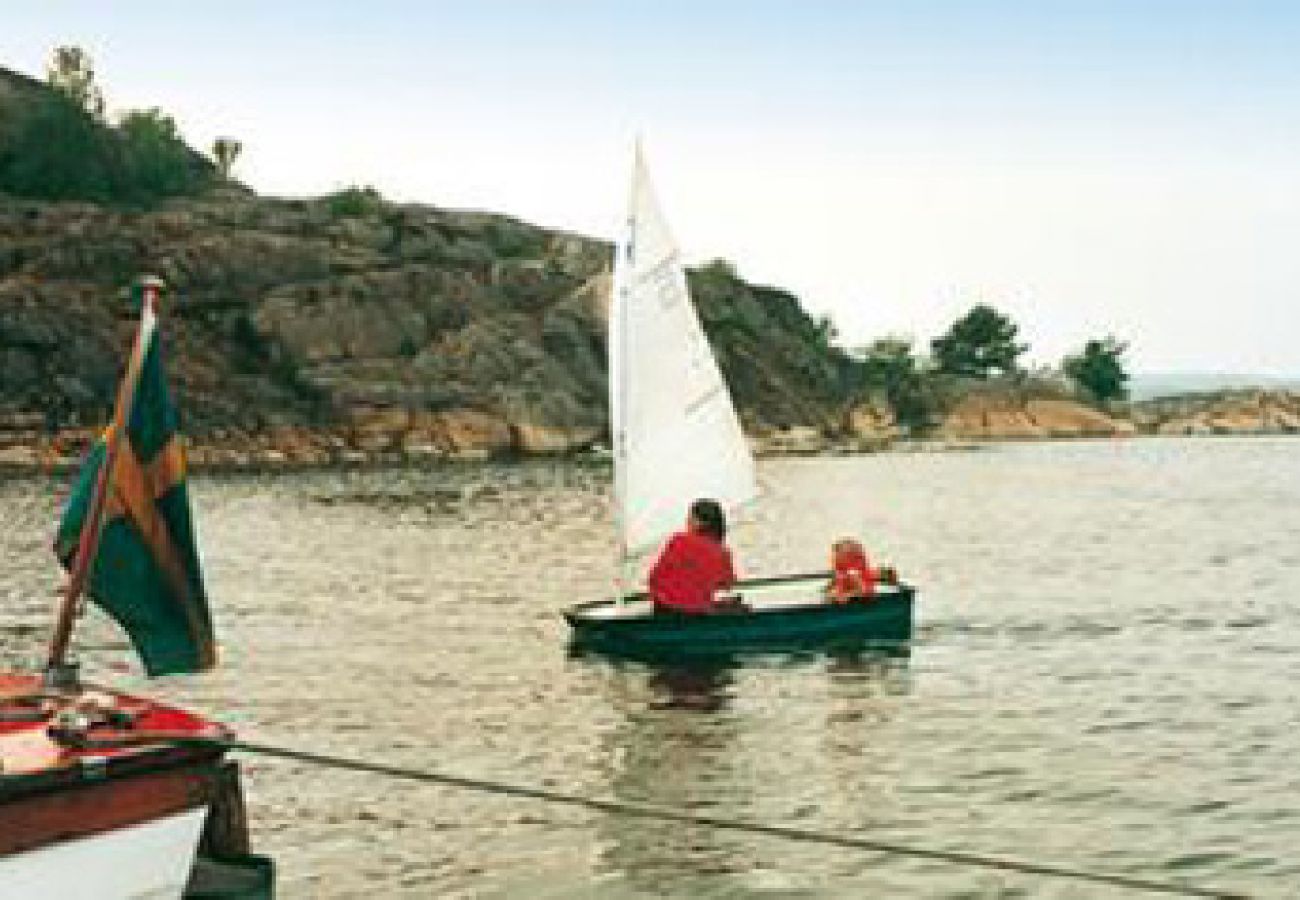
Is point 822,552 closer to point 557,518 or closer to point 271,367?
point 557,518

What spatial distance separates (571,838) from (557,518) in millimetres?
60083

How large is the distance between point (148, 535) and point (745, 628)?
20.7 meters

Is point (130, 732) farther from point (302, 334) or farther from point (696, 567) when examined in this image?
point (302, 334)

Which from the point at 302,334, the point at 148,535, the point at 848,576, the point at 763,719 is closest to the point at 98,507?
the point at 148,535

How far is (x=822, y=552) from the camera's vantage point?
67.3m

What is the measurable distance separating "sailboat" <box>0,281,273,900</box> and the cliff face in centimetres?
Answer: 11806

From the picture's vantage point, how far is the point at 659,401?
1560 inches

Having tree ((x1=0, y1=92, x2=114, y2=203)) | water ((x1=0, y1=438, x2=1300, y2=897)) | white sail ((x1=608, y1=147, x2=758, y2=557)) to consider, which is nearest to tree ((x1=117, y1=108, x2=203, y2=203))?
tree ((x1=0, y1=92, x2=114, y2=203))

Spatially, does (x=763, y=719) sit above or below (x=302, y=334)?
below

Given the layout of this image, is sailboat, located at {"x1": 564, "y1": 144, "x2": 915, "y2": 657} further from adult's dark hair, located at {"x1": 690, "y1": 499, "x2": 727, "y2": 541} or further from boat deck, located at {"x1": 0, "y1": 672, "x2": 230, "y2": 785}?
boat deck, located at {"x1": 0, "y1": 672, "x2": 230, "y2": 785}

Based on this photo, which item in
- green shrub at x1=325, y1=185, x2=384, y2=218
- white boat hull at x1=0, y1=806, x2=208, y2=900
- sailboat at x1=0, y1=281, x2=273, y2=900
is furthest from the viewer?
green shrub at x1=325, y1=185, x2=384, y2=218

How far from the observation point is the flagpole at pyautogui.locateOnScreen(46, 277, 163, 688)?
15039 mm

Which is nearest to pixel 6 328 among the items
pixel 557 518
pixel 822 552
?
pixel 557 518

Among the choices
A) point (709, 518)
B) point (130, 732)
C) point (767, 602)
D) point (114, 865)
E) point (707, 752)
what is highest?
point (709, 518)
